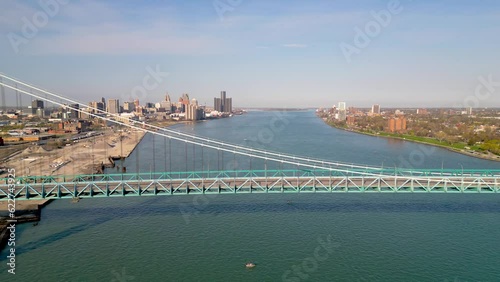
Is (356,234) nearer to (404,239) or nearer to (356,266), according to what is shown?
(404,239)

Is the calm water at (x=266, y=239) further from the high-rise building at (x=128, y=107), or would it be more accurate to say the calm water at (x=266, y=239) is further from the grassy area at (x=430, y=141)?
the high-rise building at (x=128, y=107)

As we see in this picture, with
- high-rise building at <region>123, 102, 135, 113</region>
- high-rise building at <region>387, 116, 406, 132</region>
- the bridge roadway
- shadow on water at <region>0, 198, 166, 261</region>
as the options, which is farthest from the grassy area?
high-rise building at <region>123, 102, 135, 113</region>

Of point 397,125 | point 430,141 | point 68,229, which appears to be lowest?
point 68,229

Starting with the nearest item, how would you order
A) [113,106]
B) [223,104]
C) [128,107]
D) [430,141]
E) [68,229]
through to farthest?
[68,229], [430,141], [113,106], [128,107], [223,104]

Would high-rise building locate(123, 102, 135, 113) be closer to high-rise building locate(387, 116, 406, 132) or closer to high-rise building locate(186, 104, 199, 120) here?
high-rise building locate(186, 104, 199, 120)

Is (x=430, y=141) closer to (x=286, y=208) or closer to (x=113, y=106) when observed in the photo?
(x=286, y=208)

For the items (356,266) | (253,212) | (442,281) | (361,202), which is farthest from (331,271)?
(361,202)

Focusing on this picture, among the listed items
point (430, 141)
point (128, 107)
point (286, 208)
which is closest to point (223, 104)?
point (128, 107)
